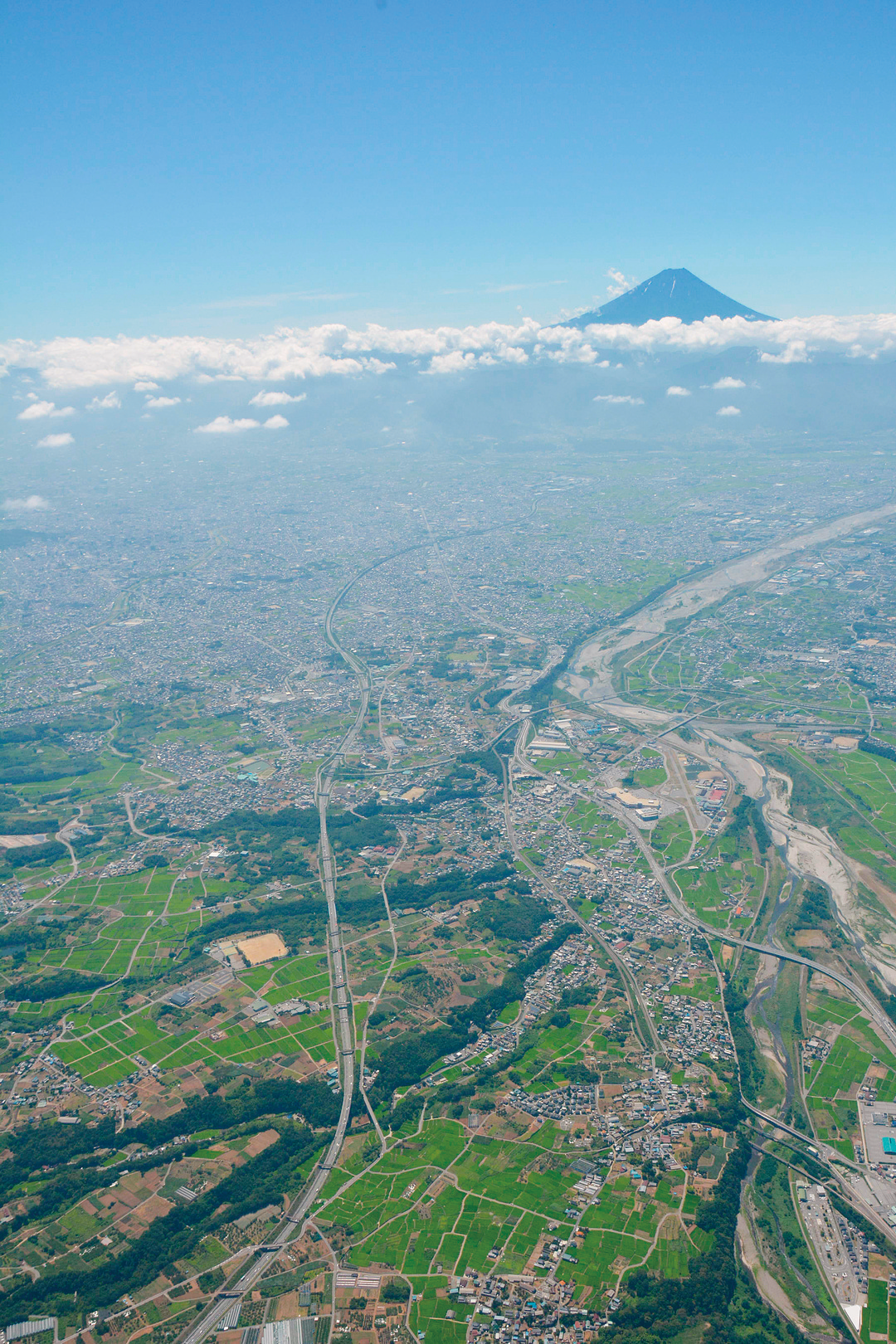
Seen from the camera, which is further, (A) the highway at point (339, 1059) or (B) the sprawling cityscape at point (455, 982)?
(B) the sprawling cityscape at point (455, 982)

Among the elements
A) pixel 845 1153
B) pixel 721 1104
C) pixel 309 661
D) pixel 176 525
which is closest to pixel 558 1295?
pixel 721 1104

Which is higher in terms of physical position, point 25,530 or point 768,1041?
point 25,530

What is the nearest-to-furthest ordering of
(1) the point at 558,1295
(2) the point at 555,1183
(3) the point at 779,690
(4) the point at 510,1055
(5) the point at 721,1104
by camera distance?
(1) the point at 558,1295 → (2) the point at 555,1183 → (5) the point at 721,1104 → (4) the point at 510,1055 → (3) the point at 779,690

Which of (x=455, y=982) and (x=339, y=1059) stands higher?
(x=455, y=982)

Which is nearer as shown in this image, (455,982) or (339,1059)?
(339,1059)

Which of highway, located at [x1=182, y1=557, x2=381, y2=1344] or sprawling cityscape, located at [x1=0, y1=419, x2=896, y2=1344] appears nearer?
highway, located at [x1=182, y1=557, x2=381, y2=1344]

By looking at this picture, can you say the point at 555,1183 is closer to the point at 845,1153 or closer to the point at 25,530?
the point at 845,1153

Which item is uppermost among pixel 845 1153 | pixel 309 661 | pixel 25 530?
pixel 25 530

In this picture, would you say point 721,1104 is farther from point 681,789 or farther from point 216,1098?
point 681,789

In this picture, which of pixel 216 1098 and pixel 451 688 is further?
pixel 451 688

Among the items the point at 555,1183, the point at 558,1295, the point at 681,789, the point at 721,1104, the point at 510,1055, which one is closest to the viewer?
the point at 558,1295
